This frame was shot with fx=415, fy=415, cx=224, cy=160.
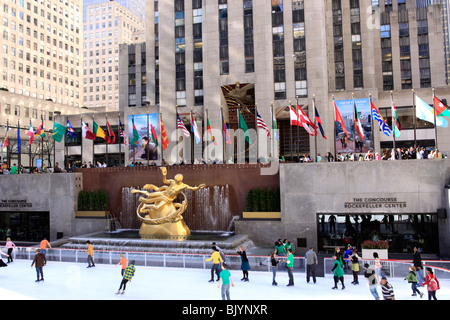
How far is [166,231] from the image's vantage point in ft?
79.5

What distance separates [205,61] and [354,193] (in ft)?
89.7

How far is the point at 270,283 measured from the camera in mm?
16125

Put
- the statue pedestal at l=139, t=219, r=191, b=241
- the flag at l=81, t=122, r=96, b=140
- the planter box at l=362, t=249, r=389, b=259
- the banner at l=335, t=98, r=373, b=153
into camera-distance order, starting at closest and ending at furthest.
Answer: the planter box at l=362, t=249, r=389, b=259 → the statue pedestal at l=139, t=219, r=191, b=241 → the flag at l=81, t=122, r=96, b=140 → the banner at l=335, t=98, r=373, b=153

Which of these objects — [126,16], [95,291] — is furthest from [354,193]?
[126,16]

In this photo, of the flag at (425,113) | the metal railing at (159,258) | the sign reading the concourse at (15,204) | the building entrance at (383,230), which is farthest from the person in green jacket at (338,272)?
the sign reading the concourse at (15,204)

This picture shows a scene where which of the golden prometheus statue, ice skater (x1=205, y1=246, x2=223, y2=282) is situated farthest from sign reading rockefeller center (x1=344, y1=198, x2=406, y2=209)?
ice skater (x1=205, y1=246, x2=223, y2=282)

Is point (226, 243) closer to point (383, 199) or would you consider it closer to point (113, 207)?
point (383, 199)

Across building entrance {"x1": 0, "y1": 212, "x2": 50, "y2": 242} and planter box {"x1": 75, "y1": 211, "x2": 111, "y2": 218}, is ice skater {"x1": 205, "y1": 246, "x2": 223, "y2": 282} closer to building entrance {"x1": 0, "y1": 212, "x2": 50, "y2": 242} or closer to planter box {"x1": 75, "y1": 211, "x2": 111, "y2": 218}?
planter box {"x1": 75, "y1": 211, "x2": 111, "y2": 218}

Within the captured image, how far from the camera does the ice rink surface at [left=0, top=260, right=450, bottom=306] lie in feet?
46.0

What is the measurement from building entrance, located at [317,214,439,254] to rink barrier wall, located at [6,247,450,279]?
21.5 feet

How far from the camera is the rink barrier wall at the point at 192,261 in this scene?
16.0 metres

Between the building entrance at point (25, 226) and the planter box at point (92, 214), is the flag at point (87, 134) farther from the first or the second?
the building entrance at point (25, 226)

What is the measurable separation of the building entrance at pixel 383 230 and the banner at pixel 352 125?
1768cm

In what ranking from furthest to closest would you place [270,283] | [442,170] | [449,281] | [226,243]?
[442,170], [226,243], [270,283], [449,281]
